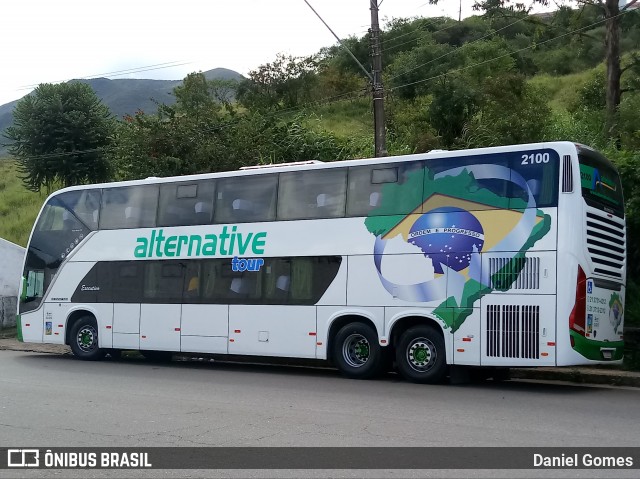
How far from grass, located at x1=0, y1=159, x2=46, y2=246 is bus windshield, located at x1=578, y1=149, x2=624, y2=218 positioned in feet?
94.0

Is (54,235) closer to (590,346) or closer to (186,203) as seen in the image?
(186,203)

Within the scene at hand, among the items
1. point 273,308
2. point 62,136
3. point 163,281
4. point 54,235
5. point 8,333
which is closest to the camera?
point 273,308

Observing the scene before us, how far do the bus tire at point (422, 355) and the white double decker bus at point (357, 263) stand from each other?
0.11ft

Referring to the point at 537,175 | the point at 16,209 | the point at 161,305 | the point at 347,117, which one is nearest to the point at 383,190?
the point at 537,175

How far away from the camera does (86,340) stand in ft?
66.5

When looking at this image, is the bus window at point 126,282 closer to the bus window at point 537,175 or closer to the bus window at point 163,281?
the bus window at point 163,281

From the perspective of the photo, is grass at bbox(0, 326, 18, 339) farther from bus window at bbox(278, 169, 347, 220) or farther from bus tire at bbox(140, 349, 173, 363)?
bus window at bbox(278, 169, 347, 220)

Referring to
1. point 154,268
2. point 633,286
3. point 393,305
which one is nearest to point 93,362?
point 154,268

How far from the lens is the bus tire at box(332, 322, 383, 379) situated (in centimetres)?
1565

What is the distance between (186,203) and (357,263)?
180 inches

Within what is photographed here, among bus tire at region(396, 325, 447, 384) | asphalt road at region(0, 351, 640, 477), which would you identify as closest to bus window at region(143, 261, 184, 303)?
asphalt road at region(0, 351, 640, 477)

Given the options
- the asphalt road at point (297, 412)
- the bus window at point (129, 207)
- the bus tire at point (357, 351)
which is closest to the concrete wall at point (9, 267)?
the bus window at point (129, 207)

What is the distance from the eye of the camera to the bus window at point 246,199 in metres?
17.1

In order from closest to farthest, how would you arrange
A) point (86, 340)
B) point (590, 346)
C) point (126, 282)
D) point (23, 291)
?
point (590, 346) → point (126, 282) → point (86, 340) → point (23, 291)
